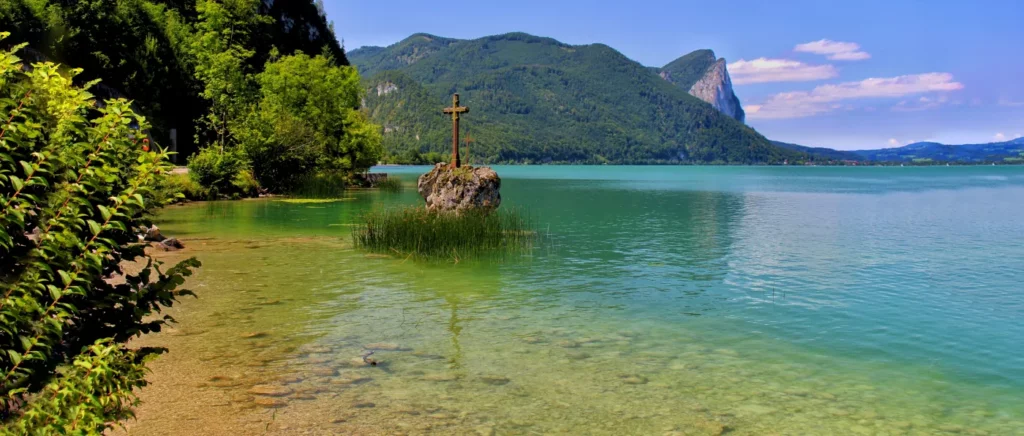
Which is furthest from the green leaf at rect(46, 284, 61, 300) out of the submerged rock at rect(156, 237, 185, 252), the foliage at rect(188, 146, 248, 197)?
the foliage at rect(188, 146, 248, 197)

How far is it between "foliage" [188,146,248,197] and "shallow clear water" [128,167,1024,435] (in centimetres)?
2001

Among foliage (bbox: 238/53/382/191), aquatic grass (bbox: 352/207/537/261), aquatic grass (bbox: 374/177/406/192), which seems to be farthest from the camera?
aquatic grass (bbox: 374/177/406/192)

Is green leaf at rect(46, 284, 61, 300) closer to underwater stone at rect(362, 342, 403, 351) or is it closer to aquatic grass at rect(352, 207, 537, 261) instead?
underwater stone at rect(362, 342, 403, 351)

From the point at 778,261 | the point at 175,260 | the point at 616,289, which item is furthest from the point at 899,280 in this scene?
the point at 175,260

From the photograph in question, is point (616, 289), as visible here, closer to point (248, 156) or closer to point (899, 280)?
point (899, 280)

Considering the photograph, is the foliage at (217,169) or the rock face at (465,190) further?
the foliage at (217,169)

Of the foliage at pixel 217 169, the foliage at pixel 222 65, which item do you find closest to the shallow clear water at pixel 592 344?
the foliage at pixel 217 169

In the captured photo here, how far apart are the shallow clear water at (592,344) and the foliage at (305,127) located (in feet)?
77.4

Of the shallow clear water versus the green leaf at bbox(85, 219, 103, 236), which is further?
the shallow clear water

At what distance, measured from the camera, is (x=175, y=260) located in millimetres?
15922

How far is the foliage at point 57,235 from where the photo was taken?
3.67 meters

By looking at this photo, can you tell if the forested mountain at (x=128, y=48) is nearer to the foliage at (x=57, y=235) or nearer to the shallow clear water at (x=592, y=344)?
the shallow clear water at (x=592, y=344)

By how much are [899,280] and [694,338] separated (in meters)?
8.94

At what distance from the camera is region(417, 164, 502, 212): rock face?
910 inches
